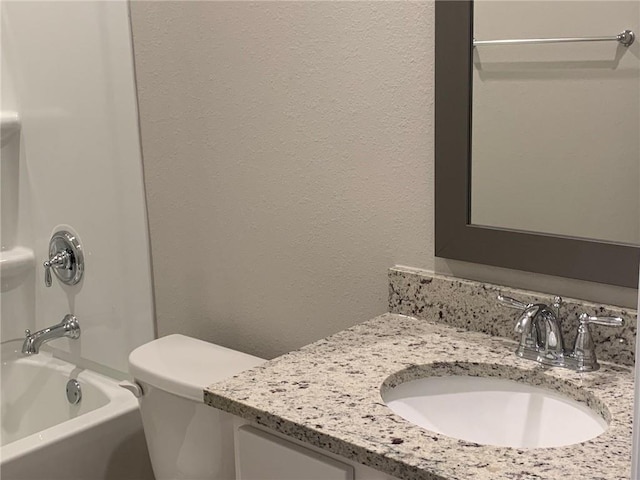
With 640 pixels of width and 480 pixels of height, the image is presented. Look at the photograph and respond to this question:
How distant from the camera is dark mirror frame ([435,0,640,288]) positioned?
142cm

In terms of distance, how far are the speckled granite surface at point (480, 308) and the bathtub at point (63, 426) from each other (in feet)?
3.06

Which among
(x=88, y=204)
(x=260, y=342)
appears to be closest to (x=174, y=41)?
(x=88, y=204)

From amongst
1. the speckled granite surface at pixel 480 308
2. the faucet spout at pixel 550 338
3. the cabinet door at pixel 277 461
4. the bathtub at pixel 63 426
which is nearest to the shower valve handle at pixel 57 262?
the bathtub at pixel 63 426

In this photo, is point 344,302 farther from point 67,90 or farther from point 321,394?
point 67,90

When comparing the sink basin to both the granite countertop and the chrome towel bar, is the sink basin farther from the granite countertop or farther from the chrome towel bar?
the chrome towel bar

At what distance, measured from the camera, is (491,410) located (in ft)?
4.54

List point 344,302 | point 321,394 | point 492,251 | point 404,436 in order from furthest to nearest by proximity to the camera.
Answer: point 344,302
point 492,251
point 321,394
point 404,436

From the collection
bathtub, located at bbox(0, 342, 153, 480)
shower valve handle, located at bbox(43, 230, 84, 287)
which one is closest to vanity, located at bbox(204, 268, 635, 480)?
bathtub, located at bbox(0, 342, 153, 480)

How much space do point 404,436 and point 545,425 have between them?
0.32 m

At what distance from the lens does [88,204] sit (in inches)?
94.1

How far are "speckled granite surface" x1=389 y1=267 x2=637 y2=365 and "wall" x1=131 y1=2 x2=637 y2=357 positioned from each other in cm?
3

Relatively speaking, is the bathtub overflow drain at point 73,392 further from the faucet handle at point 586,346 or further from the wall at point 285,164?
the faucet handle at point 586,346

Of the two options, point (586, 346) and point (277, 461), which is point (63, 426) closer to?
point (277, 461)

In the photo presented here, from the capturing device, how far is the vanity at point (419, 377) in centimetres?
106
